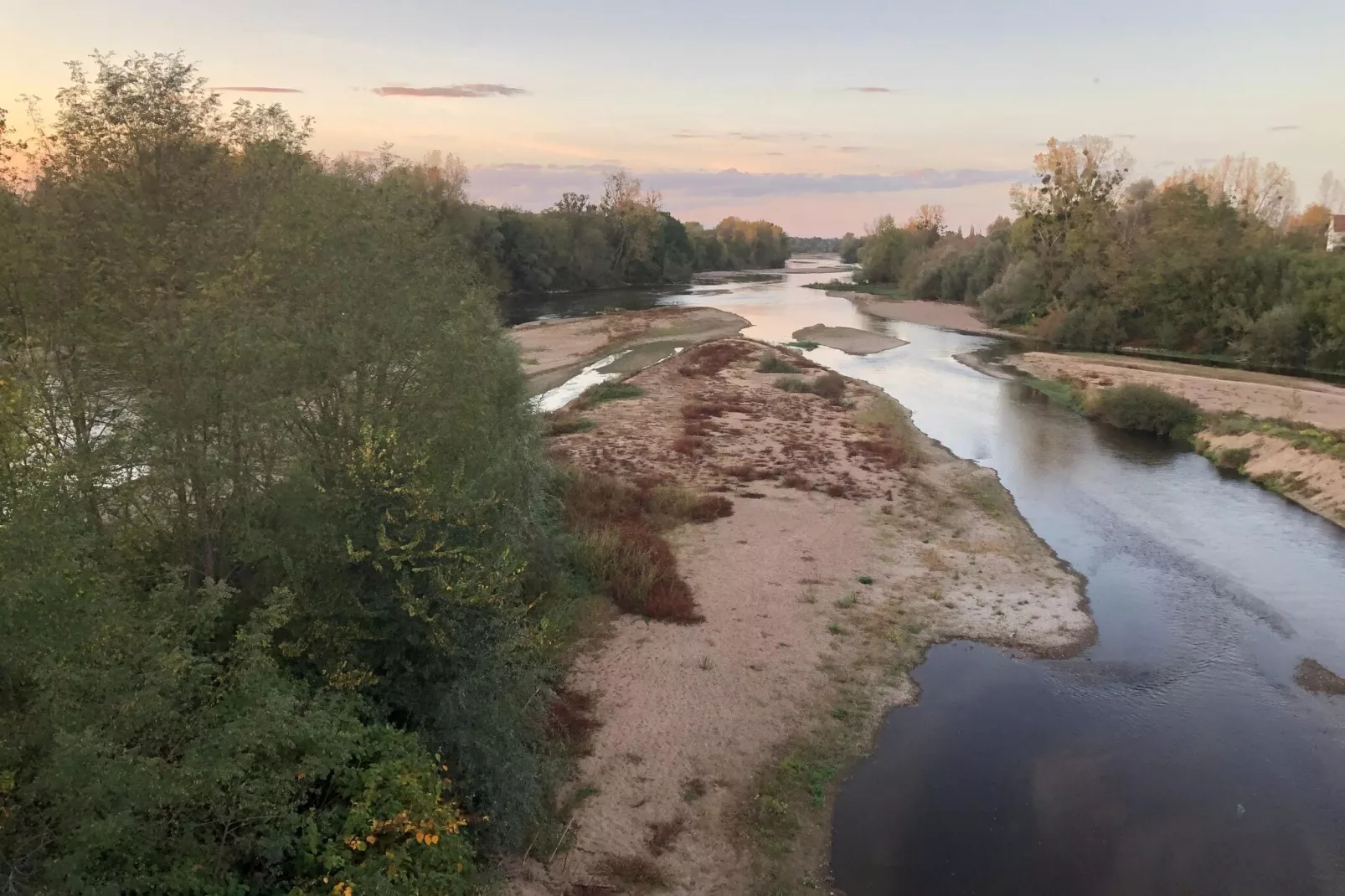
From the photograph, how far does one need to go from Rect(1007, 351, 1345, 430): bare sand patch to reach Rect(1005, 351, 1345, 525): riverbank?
5cm

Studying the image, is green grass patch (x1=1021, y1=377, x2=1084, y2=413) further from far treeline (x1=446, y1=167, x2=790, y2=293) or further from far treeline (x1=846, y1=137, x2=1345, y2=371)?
far treeline (x1=446, y1=167, x2=790, y2=293)

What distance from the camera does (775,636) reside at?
59.5 ft

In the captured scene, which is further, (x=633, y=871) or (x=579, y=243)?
(x=579, y=243)

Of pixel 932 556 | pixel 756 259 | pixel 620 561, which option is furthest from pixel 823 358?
pixel 756 259

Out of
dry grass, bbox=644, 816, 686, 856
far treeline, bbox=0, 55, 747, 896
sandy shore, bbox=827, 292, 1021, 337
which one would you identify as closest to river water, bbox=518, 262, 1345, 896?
dry grass, bbox=644, 816, 686, 856

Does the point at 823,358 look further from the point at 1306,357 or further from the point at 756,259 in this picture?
the point at 756,259

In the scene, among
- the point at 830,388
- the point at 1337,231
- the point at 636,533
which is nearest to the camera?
the point at 636,533

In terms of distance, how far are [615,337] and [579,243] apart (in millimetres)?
49190

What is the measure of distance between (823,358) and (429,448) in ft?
170

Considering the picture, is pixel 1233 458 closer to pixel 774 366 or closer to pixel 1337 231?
pixel 774 366

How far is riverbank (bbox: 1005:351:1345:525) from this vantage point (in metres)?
29.8

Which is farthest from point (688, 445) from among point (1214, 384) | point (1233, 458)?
point (1214, 384)

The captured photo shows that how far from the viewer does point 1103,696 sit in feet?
53.9

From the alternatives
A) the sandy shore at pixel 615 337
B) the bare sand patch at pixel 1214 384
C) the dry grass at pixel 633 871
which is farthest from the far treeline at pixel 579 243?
the dry grass at pixel 633 871
